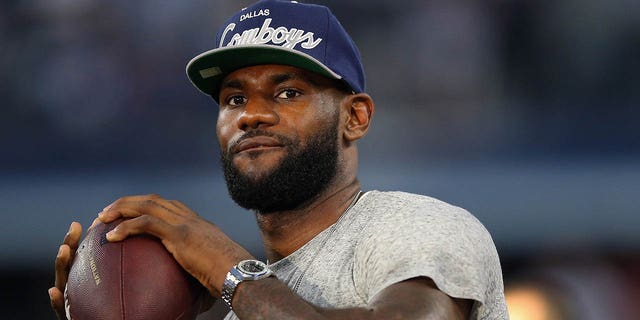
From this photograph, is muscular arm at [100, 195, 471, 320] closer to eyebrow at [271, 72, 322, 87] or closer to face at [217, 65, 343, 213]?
face at [217, 65, 343, 213]

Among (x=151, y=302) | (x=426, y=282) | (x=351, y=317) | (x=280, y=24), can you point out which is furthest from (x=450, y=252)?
(x=280, y=24)

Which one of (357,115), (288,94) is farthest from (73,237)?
(357,115)

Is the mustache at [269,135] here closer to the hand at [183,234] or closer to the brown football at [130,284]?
the hand at [183,234]

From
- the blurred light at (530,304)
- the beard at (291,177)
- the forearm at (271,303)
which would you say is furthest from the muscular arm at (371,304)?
the blurred light at (530,304)

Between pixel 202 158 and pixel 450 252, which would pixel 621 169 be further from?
pixel 450 252

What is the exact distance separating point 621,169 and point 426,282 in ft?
11.3

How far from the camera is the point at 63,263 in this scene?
2.57 metres

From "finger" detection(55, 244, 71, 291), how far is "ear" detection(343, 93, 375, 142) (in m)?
0.80

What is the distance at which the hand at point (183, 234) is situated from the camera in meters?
2.22

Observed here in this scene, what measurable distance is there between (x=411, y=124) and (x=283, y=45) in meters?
2.92

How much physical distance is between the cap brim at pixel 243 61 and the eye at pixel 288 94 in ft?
0.22

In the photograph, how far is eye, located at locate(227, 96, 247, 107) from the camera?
8.88 feet

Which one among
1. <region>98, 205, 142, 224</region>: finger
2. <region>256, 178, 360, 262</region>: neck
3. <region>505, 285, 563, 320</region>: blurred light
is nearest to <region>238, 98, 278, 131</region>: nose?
<region>256, 178, 360, 262</region>: neck

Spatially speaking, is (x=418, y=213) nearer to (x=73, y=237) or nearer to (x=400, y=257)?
(x=400, y=257)
